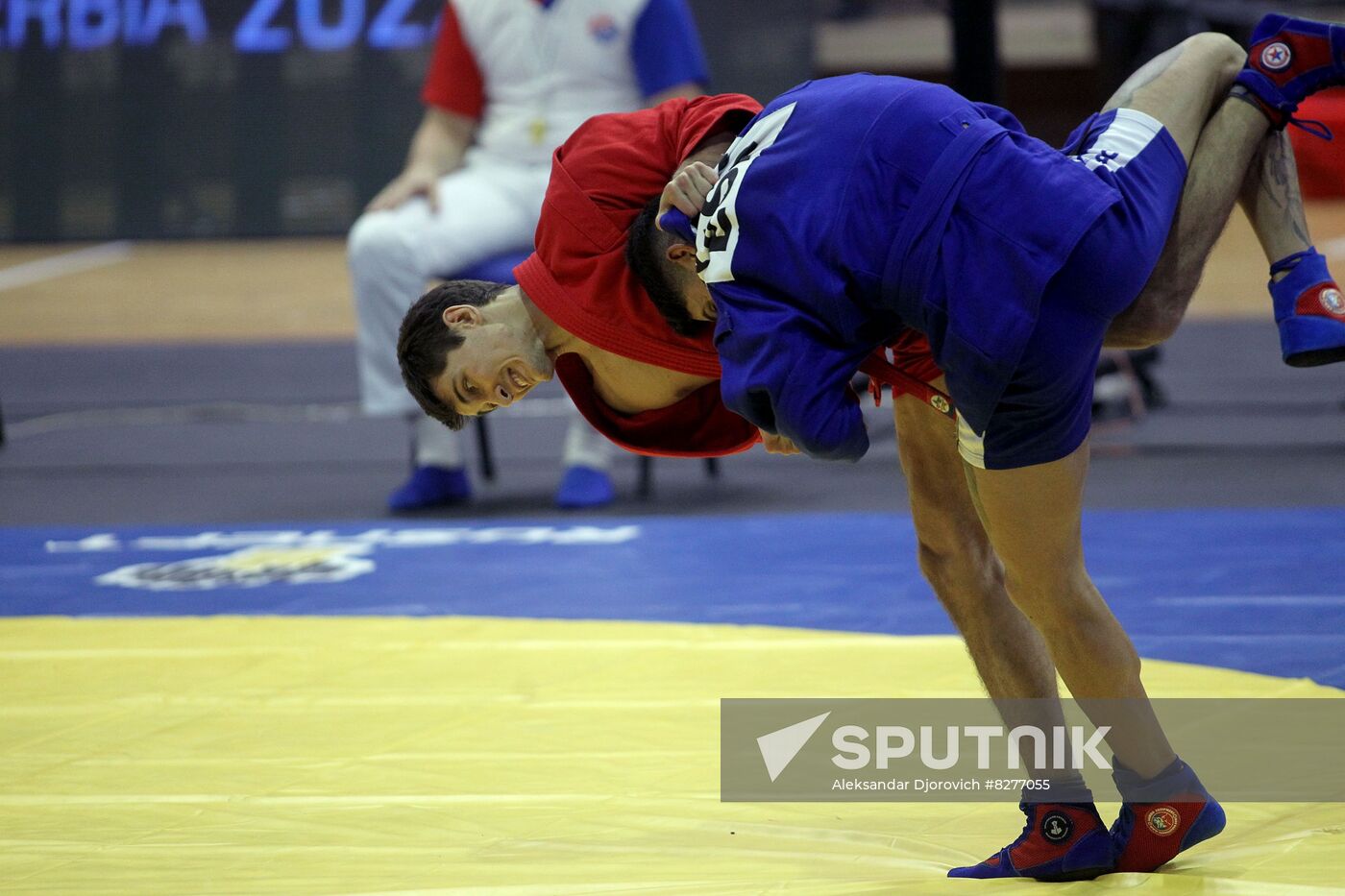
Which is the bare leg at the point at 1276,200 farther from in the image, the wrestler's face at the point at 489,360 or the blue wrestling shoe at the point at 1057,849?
the wrestler's face at the point at 489,360

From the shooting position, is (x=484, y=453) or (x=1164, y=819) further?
(x=484, y=453)

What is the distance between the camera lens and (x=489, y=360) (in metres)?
2.00

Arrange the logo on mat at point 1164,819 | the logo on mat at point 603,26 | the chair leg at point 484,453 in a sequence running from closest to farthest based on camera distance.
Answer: the logo on mat at point 1164,819 < the logo on mat at point 603,26 < the chair leg at point 484,453

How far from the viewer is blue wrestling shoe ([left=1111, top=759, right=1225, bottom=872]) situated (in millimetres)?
1811

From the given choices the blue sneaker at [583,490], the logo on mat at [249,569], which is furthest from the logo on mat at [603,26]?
the logo on mat at [249,569]

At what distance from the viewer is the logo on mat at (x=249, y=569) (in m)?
3.71

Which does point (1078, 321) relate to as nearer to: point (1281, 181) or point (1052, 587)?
point (1052, 587)

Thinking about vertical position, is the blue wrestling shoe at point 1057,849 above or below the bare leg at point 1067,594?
below

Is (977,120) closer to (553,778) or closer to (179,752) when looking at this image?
(553,778)

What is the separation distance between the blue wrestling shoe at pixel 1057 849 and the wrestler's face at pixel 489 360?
79 cm

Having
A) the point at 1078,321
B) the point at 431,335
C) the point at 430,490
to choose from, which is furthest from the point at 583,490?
the point at 1078,321

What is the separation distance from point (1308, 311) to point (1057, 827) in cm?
69

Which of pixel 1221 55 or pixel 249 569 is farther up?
pixel 1221 55

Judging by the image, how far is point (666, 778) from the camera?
7.61 ft
